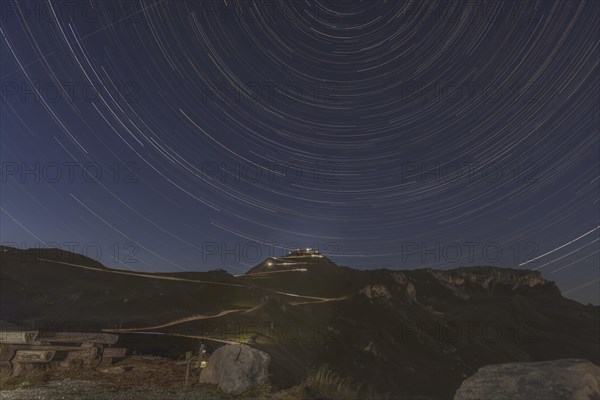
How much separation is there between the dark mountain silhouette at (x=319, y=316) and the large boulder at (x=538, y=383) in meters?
5.23

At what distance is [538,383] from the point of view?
11812 mm

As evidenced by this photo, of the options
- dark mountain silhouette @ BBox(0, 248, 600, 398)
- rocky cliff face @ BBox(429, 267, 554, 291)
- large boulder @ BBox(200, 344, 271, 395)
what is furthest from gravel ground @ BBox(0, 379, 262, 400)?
rocky cliff face @ BBox(429, 267, 554, 291)

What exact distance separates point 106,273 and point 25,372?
125ft

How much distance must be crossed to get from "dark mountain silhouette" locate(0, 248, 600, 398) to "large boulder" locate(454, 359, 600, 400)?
206 inches

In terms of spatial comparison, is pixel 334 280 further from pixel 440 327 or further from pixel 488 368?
pixel 488 368

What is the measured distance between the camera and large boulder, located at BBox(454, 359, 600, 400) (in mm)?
11297

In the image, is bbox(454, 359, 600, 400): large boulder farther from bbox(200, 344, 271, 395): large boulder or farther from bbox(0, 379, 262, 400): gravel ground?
bbox(0, 379, 262, 400): gravel ground

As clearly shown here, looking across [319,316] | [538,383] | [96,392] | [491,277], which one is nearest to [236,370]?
[96,392]

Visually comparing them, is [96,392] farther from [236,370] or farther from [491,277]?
[491,277]

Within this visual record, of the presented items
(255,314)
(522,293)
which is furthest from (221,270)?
(522,293)

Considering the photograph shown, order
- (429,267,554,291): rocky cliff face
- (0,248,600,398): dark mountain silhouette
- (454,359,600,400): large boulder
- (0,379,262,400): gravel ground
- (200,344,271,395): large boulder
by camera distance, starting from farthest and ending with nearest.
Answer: (429,267,554,291): rocky cliff face, (0,248,600,398): dark mountain silhouette, (200,344,271,395): large boulder, (454,359,600,400): large boulder, (0,379,262,400): gravel ground

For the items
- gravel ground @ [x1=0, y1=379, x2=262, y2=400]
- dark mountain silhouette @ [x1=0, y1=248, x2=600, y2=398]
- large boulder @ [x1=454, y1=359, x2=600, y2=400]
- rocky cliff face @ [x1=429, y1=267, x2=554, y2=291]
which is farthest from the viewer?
rocky cliff face @ [x1=429, y1=267, x2=554, y2=291]

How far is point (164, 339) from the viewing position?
69.6 ft

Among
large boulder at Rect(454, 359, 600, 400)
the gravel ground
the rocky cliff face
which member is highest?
the rocky cliff face
